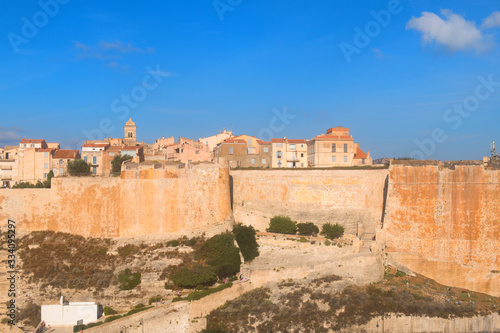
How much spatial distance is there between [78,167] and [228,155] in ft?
39.3

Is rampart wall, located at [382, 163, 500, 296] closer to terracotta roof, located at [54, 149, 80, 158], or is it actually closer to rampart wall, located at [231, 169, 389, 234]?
rampart wall, located at [231, 169, 389, 234]

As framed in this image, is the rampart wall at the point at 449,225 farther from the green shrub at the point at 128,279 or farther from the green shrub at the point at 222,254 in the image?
the green shrub at the point at 128,279

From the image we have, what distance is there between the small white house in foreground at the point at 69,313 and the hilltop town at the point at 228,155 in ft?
50.8

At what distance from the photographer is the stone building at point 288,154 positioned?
4019cm

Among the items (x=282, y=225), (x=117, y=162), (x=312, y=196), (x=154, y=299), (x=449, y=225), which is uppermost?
(x=117, y=162)

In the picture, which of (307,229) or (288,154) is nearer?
(307,229)

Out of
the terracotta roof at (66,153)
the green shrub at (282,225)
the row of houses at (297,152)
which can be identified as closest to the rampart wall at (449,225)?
the green shrub at (282,225)

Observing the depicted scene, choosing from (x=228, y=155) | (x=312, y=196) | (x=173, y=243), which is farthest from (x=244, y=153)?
(x=173, y=243)

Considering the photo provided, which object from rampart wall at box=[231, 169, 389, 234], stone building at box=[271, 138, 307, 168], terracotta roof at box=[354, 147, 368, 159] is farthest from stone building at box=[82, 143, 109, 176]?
terracotta roof at box=[354, 147, 368, 159]

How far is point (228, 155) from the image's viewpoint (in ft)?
129

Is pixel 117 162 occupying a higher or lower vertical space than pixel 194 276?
higher

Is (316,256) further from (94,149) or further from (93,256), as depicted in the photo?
(94,149)

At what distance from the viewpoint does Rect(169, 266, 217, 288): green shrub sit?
24.0 metres

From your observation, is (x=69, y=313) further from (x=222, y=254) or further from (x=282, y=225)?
(x=282, y=225)
